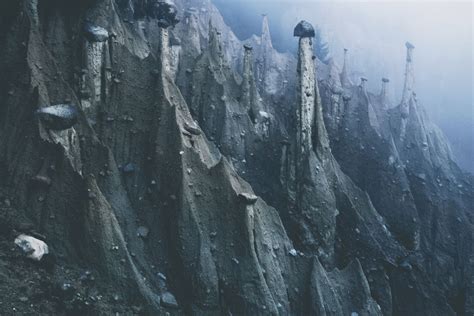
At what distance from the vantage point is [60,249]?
10.7 m

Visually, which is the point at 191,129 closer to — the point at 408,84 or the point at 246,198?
the point at 246,198

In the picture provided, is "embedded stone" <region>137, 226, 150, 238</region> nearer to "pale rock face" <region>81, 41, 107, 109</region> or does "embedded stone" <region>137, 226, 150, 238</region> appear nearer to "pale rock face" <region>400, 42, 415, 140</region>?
"pale rock face" <region>81, 41, 107, 109</region>

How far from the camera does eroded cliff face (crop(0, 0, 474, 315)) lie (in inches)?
431

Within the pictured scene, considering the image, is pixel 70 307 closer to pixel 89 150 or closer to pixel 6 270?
pixel 6 270

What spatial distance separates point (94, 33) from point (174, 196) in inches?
238

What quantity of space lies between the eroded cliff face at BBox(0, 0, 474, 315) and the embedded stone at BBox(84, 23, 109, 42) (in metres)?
0.05

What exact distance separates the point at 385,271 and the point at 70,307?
1484 centimetres

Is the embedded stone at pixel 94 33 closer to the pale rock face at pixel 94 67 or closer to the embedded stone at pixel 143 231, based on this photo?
the pale rock face at pixel 94 67

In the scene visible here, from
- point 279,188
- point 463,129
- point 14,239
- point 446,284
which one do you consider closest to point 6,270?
point 14,239

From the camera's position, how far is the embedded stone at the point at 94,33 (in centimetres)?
1398

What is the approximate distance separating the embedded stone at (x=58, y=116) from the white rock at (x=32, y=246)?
120 inches

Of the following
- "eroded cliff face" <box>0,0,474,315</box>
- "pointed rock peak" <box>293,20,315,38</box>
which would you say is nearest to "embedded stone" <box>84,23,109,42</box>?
"eroded cliff face" <box>0,0,474,315</box>

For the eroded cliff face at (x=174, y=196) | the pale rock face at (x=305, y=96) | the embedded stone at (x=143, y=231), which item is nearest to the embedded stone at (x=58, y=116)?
the eroded cliff face at (x=174, y=196)

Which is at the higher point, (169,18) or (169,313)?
(169,18)
